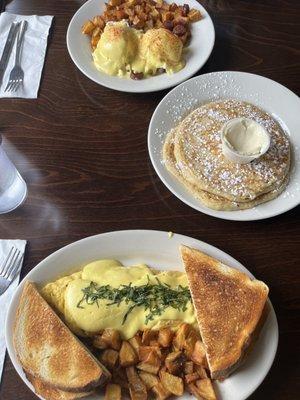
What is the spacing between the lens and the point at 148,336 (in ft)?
3.45

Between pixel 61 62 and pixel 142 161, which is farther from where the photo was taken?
pixel 61 62

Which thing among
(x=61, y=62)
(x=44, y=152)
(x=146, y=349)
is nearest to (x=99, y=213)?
(x=44, y=152)

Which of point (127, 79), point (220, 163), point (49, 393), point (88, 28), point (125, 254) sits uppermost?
point (88, 28)

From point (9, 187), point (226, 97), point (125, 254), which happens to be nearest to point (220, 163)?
point (226, 97)

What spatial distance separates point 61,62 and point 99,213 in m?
0.67

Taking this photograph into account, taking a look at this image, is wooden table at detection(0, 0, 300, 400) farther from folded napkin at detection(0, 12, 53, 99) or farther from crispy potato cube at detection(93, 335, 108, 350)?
crispy potato cube at detection(93, 335, 108, 350)

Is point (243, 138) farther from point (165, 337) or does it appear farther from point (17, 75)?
point (17, 75)

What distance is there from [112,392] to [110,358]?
74 mm

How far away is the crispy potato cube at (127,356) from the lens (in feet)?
3.36

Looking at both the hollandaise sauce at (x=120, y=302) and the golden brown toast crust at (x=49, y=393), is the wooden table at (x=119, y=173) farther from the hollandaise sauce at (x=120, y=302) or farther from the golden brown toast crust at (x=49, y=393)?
the hollandaise sauce at (x=120, y=302)

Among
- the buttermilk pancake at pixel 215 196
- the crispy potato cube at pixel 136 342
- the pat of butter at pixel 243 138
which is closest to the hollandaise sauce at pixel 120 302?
the crispy potato cube at pixel 136 342

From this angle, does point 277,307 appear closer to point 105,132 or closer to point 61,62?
point 105,132

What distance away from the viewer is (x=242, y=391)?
0.99m

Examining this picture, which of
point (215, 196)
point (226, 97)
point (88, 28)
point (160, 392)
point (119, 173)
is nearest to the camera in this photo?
point (160, 392)
